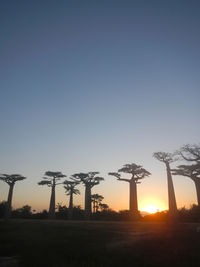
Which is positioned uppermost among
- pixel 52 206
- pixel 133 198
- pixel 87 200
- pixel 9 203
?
pixel 133 198

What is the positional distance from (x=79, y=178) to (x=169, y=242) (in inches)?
1257

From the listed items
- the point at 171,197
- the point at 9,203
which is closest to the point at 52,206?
the point at 9,203

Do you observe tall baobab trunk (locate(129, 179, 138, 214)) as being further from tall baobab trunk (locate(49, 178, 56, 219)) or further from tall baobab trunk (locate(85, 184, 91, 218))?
tall baobab trunk (locate(49, 178, 56, 219))

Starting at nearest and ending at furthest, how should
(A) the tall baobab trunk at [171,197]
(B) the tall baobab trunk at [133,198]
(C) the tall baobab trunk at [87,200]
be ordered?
(A) the tall baobab trunk at [171,197], (B) the tall baobab trunk at [133,198], (C) the tall baobab trunk at [87,200]

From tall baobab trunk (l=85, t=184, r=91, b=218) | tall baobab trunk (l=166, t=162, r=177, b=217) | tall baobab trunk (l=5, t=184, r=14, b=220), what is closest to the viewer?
tall baobab trunk (l=166, t=162, r=177, b=217)

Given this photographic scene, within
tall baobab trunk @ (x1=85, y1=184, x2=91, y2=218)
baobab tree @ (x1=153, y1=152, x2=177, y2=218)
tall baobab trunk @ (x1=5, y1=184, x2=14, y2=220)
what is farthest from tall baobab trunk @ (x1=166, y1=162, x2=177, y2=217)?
tall baobab trunk @ (x1=5, y1=184, x2=14, y2=220)

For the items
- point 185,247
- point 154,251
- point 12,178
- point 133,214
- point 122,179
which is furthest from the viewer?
point 12,178

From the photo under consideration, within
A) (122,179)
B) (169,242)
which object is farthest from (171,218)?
(169,242)

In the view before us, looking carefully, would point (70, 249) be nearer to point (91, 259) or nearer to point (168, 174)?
point (91, 259)

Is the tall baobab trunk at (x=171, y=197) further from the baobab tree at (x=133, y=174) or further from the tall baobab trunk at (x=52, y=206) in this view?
the tall baobab trunk at (x=52, y=206)

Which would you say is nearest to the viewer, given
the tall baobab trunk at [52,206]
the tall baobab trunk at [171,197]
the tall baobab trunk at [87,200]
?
the tall baobab trunk at [171,197]

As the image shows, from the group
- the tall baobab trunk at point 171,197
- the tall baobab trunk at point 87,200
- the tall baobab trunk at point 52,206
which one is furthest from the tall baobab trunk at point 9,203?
the tall baobab trunk at point 171,197

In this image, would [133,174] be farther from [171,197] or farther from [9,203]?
[9,203]

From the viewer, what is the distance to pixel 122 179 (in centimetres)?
3406
